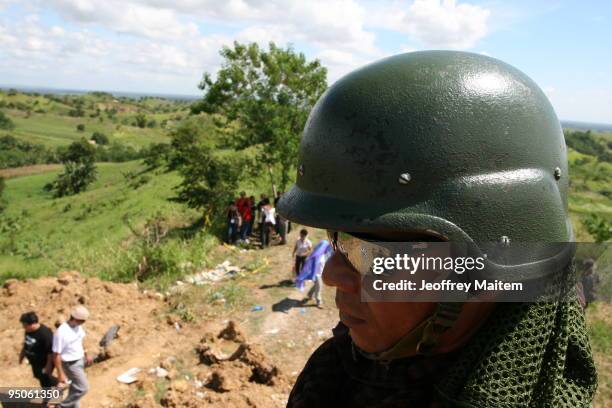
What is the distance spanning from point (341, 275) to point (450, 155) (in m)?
0.61

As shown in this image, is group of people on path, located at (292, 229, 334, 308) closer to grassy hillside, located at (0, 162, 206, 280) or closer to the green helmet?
grassy hillside, located at (0, 162, 206, 280)

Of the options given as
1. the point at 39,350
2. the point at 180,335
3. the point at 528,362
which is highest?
the point at 528,362

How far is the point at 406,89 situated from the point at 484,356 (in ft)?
3.06

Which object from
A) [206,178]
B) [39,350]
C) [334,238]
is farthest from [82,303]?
[334,238]

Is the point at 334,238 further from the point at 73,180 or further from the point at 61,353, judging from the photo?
the point at 73,180

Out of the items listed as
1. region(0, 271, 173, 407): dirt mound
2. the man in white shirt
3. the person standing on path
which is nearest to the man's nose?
the man in white shirt

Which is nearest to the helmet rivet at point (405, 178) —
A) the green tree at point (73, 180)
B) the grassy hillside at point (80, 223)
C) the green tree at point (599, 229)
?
the grassy hillside at point (80, 223)

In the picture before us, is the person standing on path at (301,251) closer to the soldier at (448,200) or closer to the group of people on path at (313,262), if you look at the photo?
the group of people on path at (313,262)

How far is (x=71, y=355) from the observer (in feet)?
19.1

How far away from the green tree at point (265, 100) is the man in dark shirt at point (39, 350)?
33.3ft

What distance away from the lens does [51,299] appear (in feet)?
30.8

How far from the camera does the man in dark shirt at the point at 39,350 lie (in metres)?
5.93

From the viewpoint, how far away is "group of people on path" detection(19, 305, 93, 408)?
A: 578cm

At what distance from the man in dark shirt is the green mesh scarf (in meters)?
6.21
